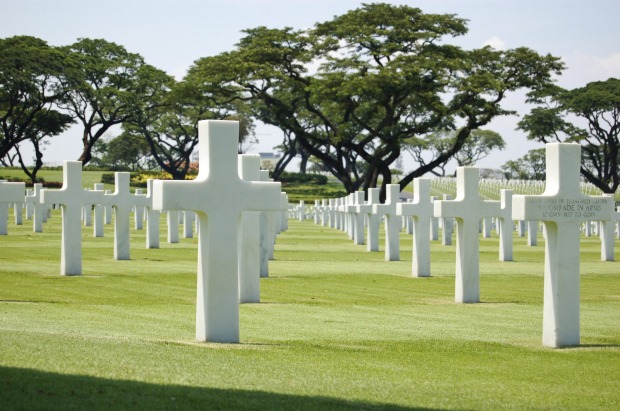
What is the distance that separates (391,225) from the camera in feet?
97.9

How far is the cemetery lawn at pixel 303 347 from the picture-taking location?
8680 mm

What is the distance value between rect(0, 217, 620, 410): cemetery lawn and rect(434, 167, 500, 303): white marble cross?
0.40 m

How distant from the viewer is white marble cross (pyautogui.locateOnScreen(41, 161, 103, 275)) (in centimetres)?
2142

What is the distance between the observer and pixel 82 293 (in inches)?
712

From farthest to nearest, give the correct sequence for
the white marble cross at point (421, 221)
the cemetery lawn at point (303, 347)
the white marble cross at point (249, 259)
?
the white marble cross at point (421, 221), the white marble cross at point (249, 259), the cemetery lawn at point (303, 347)

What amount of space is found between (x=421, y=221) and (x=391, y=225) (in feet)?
21.4

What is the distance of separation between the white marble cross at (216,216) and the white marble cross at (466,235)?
6984 mm

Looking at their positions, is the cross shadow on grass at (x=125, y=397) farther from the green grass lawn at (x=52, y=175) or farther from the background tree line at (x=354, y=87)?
the green grass lawn at (x=52, y=175)

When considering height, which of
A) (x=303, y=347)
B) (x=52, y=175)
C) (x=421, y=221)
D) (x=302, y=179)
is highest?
(x=52, y=175)

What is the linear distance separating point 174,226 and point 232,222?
2449 cm

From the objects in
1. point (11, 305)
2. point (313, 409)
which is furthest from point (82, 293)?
point (313, 409)

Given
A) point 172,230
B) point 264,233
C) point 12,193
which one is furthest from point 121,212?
point 12,193

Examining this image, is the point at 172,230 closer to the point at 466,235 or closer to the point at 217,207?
the point at 466,235


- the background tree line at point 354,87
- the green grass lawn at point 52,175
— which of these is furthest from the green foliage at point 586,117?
the green grass lawn at point 52,175
